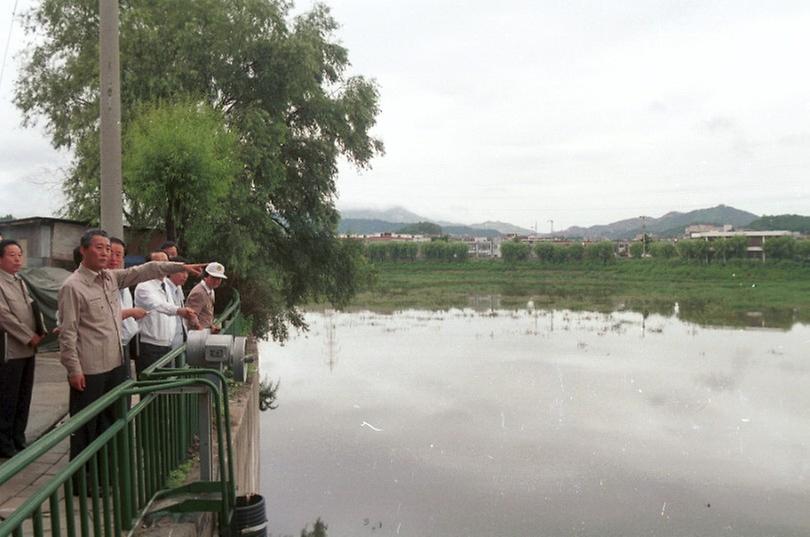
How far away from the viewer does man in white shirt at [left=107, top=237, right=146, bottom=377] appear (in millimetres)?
5137

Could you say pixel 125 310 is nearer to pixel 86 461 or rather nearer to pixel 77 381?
pixel 77 381

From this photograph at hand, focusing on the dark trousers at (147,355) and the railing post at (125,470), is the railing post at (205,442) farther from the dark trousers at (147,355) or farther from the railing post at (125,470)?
the dark trousers at (147,355)

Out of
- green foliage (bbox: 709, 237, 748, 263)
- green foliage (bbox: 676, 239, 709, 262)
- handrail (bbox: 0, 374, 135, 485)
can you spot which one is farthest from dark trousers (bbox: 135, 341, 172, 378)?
green foliage (bbox: 709, 237, 748, 263)

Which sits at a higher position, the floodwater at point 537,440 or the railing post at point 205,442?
the railing post at point 205,442

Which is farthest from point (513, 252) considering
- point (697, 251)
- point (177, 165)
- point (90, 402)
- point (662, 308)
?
point (90, 402)

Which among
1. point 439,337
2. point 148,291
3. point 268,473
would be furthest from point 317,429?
point 439,337

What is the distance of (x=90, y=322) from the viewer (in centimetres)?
423

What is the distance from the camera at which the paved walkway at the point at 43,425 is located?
4.41 metres

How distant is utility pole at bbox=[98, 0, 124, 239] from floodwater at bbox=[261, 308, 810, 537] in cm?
764

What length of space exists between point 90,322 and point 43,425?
2601mm

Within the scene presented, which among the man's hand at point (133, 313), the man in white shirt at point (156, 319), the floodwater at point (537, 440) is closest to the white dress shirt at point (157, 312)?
the man in white shirt at point (156, 319)

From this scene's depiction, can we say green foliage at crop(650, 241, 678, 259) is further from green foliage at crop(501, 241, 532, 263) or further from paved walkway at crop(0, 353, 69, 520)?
paved walkway at crop(0, 353, 69, 520)

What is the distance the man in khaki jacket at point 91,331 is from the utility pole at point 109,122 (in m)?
2.66

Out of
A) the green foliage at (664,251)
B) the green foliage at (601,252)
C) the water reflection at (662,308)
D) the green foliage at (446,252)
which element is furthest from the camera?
the green foliage at (446,252)
